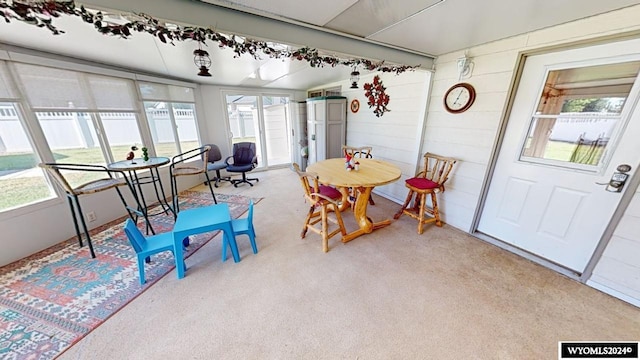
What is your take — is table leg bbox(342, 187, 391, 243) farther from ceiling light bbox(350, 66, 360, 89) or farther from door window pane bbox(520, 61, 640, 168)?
door window pane bbox(520, 61, 640, 168)

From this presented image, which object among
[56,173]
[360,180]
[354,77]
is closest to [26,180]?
[56,173]

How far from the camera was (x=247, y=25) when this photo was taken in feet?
4.50

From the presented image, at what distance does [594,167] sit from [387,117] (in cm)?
226

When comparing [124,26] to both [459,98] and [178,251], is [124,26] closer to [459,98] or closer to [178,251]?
[178,251]

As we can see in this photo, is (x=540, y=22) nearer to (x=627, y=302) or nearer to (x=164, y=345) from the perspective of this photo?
(x=627, y=302)

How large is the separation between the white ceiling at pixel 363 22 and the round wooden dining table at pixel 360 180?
123 centimetres

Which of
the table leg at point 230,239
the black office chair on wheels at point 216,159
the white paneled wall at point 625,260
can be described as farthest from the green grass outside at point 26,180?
the white paneled wall at point 625,260

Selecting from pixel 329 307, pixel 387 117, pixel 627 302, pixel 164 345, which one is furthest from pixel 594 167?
pixel 164 345

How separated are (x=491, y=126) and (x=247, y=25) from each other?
2541mm

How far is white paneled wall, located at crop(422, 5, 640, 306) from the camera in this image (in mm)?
1523

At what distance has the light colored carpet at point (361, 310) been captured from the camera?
1.29m

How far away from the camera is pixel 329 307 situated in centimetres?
157

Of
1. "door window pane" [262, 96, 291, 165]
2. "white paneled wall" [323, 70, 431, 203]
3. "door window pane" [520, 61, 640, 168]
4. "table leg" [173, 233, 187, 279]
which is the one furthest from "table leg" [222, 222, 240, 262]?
"door window pane" [262, 96, 291, 165]

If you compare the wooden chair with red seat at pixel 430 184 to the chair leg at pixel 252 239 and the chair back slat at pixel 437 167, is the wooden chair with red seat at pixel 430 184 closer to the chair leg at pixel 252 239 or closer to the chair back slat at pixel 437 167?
the chair back slat at pixel 437 167
